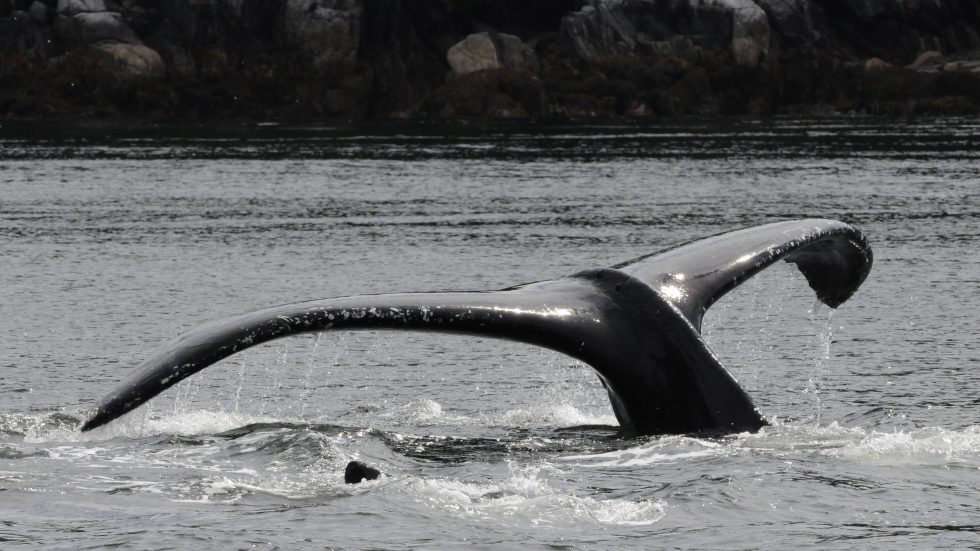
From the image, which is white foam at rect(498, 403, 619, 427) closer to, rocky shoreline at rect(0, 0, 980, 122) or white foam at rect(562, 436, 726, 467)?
white foam at rect(562, 436, 726, 467)

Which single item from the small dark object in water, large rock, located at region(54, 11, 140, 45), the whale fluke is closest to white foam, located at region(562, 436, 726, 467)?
the whale fluke

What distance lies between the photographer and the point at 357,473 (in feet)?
33.0

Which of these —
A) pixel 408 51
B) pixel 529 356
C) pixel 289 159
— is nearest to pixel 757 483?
pixel 529 356

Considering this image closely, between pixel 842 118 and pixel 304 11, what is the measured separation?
30.2 m

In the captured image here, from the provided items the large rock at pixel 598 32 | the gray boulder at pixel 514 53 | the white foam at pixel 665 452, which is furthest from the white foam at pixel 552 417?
the large rock at pixel 598 32

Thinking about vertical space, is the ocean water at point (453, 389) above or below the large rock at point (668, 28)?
below

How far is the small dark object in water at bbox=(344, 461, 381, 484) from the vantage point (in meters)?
10.0

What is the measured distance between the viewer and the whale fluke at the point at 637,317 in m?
8.70

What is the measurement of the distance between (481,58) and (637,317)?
7519 centimetres

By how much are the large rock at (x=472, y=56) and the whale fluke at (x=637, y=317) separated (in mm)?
73454

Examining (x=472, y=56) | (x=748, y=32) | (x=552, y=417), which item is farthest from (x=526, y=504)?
(x=748, y=32)

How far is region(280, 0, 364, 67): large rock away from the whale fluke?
77091mm

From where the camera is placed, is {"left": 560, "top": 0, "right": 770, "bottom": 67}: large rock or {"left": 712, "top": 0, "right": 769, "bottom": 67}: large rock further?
{"left": 560, "top": 0, "right": 770, "bottom": 67}: large rock

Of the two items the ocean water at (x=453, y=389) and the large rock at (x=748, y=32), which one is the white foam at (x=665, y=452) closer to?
the ocean water at (x=453, y=389)
